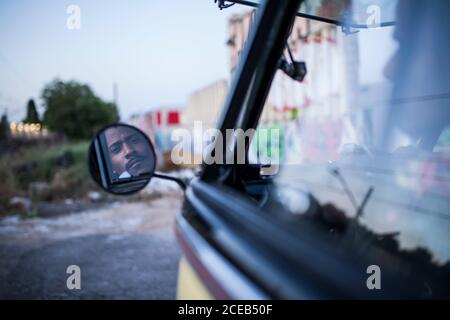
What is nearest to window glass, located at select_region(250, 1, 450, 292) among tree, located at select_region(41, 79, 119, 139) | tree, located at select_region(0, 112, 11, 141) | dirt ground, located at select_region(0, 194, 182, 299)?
dirt ground, located at select_region(0, 194, 182, 299)

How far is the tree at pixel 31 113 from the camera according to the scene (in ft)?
26.9

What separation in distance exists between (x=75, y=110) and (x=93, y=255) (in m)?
15.0

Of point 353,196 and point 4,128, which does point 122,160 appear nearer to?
point 353,196

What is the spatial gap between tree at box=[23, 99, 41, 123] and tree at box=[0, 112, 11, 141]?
1.35 ft

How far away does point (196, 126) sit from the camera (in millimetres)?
10906

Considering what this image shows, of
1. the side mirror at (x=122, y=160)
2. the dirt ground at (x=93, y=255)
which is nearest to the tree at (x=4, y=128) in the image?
the dirt ground at (x=93, y=255)

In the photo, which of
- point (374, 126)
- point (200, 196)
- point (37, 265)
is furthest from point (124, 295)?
point (374, 126)

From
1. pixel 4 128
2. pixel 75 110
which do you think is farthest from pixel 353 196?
pixel 75 110

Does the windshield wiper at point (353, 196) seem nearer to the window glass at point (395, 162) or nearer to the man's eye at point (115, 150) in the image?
the window glass at point (395, 162)

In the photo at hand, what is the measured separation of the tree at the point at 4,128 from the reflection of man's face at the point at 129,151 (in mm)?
7708

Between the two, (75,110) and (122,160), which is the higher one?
(122,160)

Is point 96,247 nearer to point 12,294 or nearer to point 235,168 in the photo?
point 12,294

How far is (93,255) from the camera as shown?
4.62 meters
